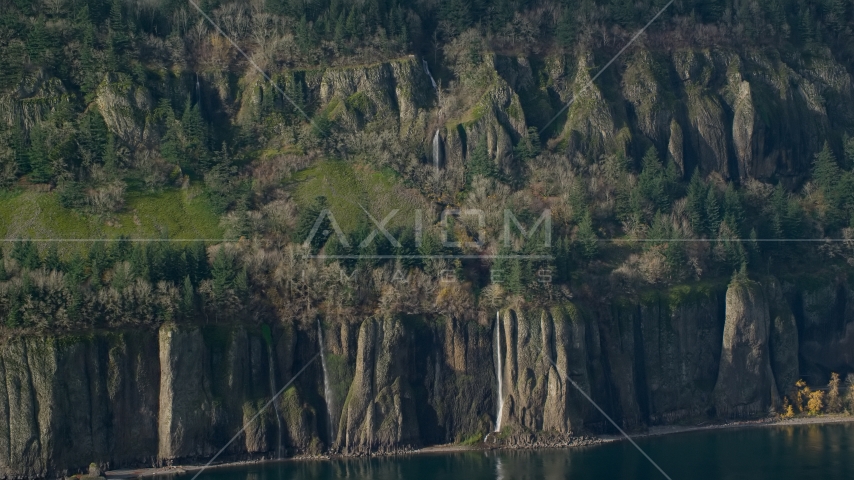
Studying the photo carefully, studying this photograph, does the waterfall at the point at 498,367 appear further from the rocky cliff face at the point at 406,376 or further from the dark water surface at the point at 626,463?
the dark water surface at the point at 626,463

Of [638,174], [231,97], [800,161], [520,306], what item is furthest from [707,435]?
[231,97]

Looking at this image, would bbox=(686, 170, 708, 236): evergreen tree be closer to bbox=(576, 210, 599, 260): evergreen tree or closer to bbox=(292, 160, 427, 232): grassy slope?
bbox=(576, 210, 599, 260): evergreen tree

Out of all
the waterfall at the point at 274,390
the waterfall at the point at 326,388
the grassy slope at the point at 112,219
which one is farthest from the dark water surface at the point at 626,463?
the grassy slope at the point at 112,219

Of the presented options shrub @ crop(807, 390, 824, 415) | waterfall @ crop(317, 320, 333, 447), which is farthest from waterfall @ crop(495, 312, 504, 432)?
shrub @ crop(807, 390, 824, 415)

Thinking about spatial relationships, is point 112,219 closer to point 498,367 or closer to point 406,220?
point 406,220

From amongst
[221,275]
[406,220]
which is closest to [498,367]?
[406,220]

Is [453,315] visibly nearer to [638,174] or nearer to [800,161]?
[638,174]

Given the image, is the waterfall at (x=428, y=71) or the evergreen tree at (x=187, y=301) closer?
the evergreen tree at (x=187, y=301)
